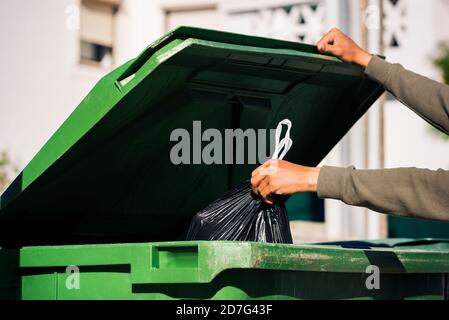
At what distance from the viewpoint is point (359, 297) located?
381 centimetres

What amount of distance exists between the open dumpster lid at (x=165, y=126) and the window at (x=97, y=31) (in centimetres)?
1132

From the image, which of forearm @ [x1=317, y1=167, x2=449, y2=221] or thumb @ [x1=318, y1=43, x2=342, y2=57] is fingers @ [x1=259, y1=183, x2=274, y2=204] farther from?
thumb @ [x1=318, y1=43, x2=342, y2=57]

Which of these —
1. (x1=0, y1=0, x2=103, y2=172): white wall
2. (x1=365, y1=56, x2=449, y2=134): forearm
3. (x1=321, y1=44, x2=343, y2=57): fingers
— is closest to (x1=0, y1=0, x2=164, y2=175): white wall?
(x1=0, y1=0, x2=103, y2=172): white wall

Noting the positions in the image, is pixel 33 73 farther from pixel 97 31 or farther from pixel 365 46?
pixel 365 46

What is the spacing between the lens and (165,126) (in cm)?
441

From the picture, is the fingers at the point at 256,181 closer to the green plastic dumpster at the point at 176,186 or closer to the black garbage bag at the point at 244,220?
the black garbage bag at the point at 244,220

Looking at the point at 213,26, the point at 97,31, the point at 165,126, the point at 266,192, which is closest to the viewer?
the point at 266,192

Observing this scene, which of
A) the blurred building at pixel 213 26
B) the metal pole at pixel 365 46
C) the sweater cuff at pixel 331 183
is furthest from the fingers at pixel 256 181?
the metal pole at pixel 365 46

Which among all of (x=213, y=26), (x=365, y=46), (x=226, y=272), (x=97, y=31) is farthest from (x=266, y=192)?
(x=213, y=26)

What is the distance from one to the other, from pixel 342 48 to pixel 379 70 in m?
0.18

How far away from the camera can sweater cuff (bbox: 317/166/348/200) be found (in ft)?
11.6

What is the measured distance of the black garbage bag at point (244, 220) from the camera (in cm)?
405
